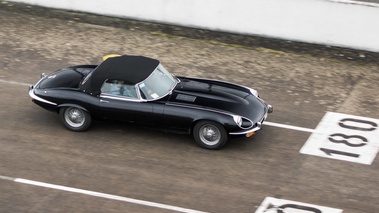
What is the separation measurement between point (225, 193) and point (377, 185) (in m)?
2.60

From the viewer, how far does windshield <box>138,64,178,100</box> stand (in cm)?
1343

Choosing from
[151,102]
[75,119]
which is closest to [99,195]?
[151,102]

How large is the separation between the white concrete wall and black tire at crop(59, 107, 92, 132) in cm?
590

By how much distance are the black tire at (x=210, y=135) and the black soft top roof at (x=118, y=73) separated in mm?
1415

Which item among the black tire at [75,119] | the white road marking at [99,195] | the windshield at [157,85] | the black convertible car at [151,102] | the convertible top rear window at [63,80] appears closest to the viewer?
the white road marking at [99,195]

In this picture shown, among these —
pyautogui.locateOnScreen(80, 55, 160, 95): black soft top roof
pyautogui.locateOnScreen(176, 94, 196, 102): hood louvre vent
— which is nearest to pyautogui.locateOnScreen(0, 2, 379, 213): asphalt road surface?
pyautogui.locateOnScreen(176, 94, 196, 102): hood louvre vent

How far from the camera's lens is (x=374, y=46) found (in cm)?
1755

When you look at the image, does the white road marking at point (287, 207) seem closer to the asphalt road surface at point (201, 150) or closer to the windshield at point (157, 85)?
the asphalt road surface at point (201, 150)

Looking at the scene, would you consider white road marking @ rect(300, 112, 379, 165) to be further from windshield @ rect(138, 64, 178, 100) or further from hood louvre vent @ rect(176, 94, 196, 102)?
windshield @ rect(138, 64, 178, 100)

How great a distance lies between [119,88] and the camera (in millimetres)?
13492

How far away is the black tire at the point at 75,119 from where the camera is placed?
13.7 metres

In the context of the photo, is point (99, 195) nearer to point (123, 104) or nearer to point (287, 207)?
point (123, 104)

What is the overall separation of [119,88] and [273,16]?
233 inches

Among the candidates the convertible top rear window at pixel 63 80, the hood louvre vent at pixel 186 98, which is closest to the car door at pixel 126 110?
the hood louvre vent at pixel 186 98
